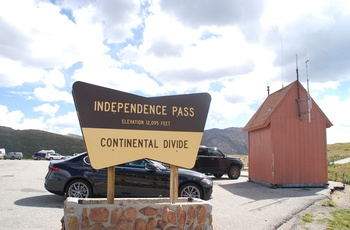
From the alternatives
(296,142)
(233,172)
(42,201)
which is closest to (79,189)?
(42,201)

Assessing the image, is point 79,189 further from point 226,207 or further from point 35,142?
point 35,142

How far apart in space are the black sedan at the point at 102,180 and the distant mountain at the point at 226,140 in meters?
120

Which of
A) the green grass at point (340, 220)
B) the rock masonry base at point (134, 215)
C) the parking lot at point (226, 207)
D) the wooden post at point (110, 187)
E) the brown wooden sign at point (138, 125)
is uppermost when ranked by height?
the brown wooden sign at point (138, 125)

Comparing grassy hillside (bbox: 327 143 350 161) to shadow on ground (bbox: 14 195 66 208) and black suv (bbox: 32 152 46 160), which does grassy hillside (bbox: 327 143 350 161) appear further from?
black suv (bbox: 32 152 46 160)

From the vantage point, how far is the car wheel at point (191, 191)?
362 inches

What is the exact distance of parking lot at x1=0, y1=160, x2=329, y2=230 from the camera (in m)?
7.03

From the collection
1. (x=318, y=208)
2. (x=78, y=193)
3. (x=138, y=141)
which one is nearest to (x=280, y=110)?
(x=318, y=208)

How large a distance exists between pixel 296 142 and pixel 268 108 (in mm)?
2192

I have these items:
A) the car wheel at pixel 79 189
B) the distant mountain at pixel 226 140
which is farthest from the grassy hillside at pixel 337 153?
the distant mountain at pixel 226 140

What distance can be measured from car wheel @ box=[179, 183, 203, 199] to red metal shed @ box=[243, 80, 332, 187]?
605 centimetres

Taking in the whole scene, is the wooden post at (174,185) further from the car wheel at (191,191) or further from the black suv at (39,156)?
the black suv at (39,156)

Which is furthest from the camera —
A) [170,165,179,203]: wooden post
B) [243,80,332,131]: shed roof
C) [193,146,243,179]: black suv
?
[193,146,243,179]: black suv

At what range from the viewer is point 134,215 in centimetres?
490

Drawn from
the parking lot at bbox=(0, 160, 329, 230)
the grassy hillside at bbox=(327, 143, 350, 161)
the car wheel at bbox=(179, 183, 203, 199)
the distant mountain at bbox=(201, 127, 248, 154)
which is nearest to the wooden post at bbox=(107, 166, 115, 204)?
the parking lot at bbox=(0, 160, 329, 230)
